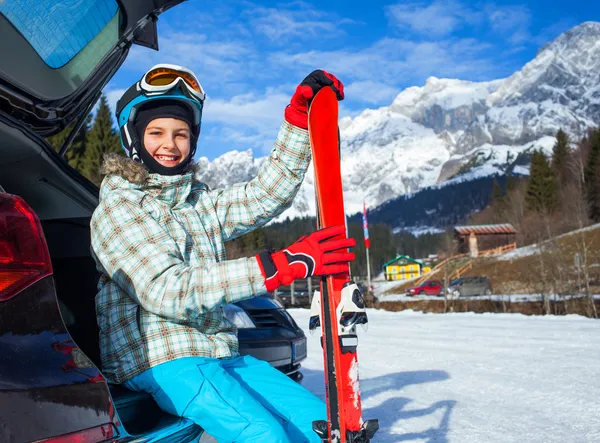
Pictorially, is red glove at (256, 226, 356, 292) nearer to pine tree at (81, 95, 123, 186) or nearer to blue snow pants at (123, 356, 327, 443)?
blue snow pants at (123, 356, 327, 443)

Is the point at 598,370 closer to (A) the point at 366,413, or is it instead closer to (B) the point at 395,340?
(A) the point at 366,413

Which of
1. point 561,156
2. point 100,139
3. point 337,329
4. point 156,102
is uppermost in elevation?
point 561,156

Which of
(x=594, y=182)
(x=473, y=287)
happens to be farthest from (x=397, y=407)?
(x=594, y=182)

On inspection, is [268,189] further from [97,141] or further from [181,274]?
[97,141]

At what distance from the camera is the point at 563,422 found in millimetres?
3393

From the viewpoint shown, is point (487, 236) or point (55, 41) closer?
point (55, 41)

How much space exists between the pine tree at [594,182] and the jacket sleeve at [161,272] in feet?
208

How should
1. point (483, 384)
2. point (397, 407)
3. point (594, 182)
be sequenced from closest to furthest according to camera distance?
1. point (397, 407)
2. point (483, 384)
3. point (594, 182)

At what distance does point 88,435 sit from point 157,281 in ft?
2.15

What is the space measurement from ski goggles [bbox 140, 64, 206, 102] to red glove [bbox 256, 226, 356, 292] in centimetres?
86

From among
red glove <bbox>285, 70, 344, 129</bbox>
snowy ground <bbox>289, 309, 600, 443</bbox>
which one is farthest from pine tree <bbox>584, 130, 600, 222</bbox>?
red glove <bbox>285, 70, 344, 129</bbox>

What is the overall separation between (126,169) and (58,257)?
0.70 m

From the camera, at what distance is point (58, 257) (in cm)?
243

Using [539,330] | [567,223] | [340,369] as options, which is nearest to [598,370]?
[539,330]
